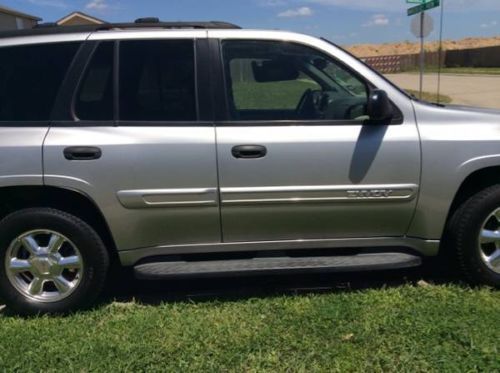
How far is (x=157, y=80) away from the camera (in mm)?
3588

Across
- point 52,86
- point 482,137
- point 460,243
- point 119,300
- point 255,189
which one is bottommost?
point 119,300

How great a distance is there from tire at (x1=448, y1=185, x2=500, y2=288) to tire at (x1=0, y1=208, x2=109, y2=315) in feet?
7.71

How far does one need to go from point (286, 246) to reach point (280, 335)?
626 mm

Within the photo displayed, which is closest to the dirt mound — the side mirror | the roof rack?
the roof rack

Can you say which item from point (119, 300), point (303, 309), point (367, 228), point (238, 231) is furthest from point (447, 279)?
point (119, 300)

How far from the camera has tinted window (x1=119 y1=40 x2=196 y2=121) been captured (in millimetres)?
3568

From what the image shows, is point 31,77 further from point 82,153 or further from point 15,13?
point 15,13

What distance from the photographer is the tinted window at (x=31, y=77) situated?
3.54 meters

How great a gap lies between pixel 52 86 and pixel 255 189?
4.76 ft

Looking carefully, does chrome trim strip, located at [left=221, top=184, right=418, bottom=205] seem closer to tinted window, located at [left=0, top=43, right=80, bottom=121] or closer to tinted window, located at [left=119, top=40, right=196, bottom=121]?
tinted window, located at [left=119, top=40, right=196, bottom=121]

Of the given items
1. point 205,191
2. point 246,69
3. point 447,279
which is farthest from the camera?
point 447,279

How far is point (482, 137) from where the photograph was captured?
3637mm

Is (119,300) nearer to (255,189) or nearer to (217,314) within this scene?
(217,314)

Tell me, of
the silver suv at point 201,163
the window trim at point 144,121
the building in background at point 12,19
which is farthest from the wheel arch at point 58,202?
the building in background at point 12,19
